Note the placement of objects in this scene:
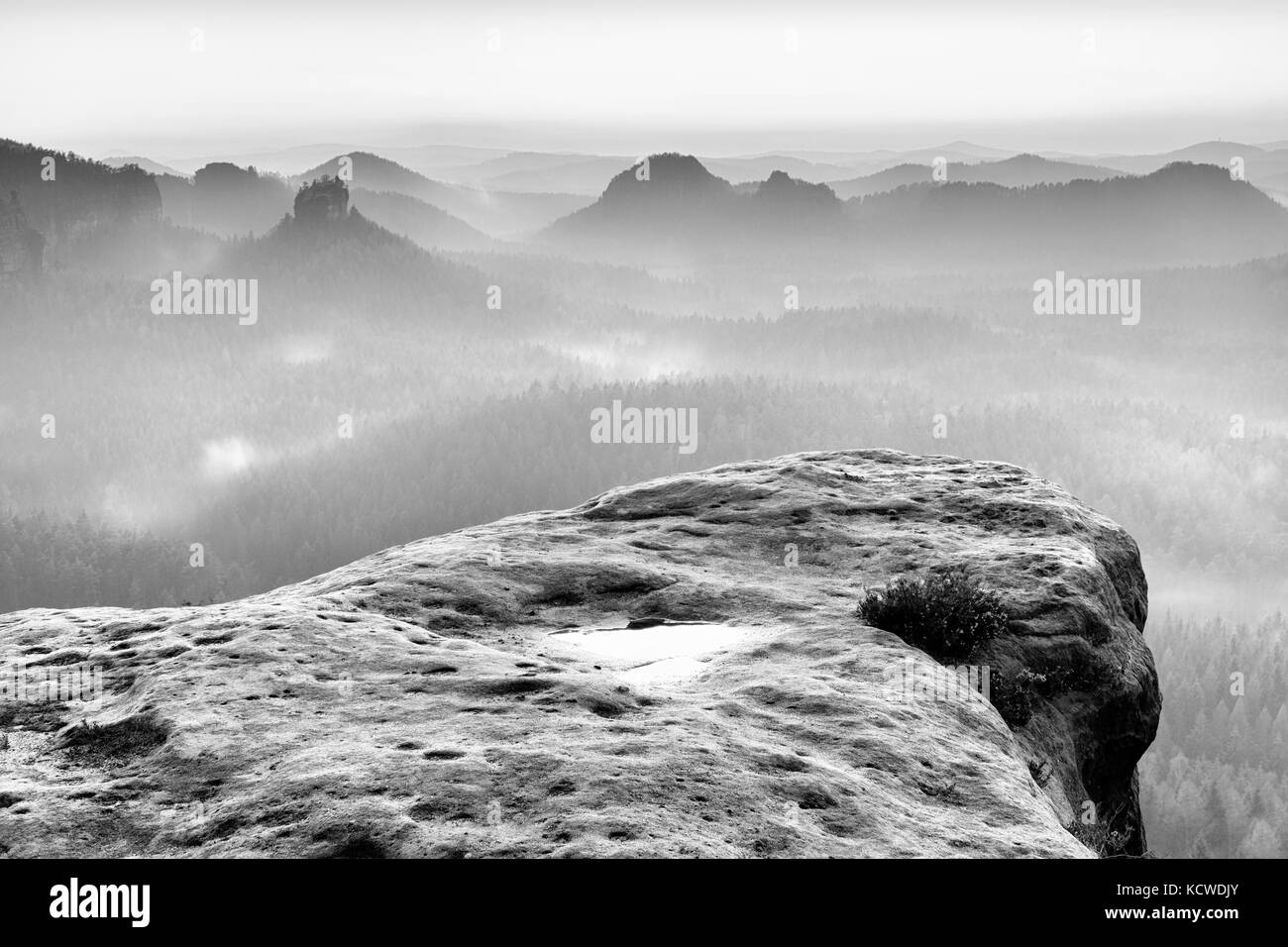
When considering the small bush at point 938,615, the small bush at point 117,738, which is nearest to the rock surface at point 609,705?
the small bush at point 117,738

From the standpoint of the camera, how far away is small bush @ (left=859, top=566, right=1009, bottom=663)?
13.3 metres

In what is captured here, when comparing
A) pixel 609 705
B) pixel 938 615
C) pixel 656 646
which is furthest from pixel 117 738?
pixel 938 615

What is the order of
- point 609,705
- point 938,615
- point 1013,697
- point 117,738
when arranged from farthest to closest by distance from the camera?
point 938,615 < point 1013,697 < point 609,705 < point 117,738

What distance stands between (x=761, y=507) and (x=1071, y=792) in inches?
277

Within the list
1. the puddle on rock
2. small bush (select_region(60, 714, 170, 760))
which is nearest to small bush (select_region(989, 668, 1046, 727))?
the puddle on rock

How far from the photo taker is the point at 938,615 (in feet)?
43.9

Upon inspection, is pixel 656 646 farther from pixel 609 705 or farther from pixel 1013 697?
pixel 1013 697

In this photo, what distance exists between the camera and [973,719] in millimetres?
11492

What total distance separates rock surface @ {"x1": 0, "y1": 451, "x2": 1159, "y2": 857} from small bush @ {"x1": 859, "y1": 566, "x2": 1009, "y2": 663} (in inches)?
15.3

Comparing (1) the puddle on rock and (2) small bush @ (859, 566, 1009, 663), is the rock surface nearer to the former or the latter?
(1) the puddle on rock

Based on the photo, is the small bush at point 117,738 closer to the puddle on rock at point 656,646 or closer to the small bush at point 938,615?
the puddle on rock at point 656,646

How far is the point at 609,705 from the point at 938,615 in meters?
4.88
